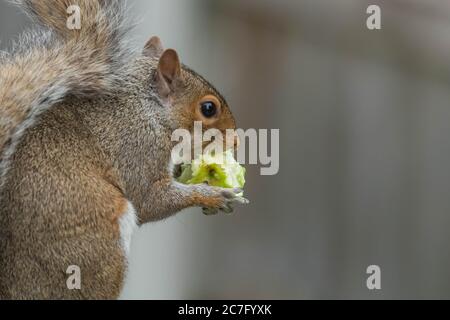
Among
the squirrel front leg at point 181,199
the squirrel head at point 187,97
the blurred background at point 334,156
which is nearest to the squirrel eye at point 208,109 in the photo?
the squirrel head at point 187,97

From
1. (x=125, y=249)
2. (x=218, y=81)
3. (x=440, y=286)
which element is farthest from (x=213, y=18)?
(x=125, y=249)

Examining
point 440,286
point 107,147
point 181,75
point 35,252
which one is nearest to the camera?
point 35,252

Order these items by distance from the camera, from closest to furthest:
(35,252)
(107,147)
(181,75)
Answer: (35,252) → (107,147) → (181,75)

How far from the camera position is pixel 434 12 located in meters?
4.07

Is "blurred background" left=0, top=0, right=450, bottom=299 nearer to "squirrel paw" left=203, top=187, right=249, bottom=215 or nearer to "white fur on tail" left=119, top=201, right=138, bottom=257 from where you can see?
"squirrel paw" left=203, top=187, right=249, bottom=215

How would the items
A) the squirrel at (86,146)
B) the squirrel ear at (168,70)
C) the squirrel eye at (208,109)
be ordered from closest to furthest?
the squirrel at (86,146) → the squirrel ear at (168,70) → the squirrel eye at (208,109)

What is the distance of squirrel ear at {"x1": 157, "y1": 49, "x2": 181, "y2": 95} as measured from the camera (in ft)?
6.45

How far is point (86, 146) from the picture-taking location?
6.12 feet

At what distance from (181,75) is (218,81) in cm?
201

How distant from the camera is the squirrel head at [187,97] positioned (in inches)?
78.6

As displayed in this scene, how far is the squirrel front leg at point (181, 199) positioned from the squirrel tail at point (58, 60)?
0.24 m

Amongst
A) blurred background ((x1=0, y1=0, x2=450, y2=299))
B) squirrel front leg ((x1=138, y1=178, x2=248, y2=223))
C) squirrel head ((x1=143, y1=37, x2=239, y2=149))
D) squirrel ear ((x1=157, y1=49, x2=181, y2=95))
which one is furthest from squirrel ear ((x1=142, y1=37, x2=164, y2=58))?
blurred background ((x1=0, y1=0, x2=450, y2=299))

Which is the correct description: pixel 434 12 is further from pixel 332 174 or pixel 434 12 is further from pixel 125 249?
pixel 125 249
